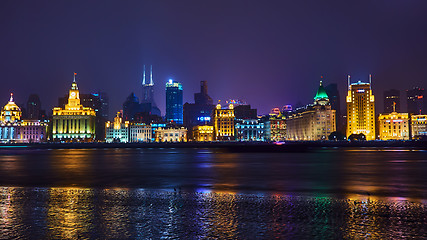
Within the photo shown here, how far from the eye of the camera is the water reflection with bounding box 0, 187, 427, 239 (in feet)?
40.6

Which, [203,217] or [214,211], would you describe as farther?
[214,211]

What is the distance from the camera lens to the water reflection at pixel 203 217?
40.6 feet

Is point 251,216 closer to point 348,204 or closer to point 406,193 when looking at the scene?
point 348,204

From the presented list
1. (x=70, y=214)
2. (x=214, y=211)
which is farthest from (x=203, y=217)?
Result: (x=70, y=214)

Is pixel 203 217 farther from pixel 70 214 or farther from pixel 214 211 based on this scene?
pixel 70 214

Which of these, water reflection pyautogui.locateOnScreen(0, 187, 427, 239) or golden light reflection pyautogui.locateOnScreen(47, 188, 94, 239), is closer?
water reflection pyautogui.locateOnScreen(0, 187, 427, 239)

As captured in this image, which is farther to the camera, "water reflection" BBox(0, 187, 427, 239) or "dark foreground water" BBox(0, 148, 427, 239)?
"dark foreground water" BBox(0, 148, 427, 239)

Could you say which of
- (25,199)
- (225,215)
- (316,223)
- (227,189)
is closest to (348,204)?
(316,223)

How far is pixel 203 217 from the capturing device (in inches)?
584

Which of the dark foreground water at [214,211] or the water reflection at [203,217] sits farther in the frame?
the dark foreground water at [214,211]

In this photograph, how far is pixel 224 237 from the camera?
11820 millimetres

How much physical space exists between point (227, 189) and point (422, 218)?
11.6 metres

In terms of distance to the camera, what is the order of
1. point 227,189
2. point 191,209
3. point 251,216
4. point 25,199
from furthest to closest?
point 227,189, point 25,199, point 191,209, point 251,216

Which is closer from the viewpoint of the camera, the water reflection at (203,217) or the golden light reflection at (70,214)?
the water reflection at (203,217)
